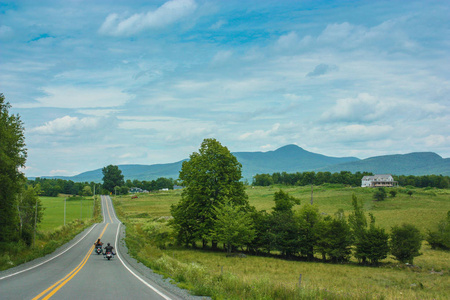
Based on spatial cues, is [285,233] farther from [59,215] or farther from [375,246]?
[59,215]

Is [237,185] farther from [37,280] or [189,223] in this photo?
[37,280]

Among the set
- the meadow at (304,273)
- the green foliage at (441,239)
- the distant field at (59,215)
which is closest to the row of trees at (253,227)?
the meadow at (304,273)

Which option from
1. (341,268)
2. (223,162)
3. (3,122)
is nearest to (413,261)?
(341,268)

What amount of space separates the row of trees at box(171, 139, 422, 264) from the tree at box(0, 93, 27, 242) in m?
20.6

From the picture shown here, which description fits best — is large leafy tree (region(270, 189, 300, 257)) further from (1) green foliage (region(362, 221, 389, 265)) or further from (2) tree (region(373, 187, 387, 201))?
(2) tree (region(373, 187, 387, 201))

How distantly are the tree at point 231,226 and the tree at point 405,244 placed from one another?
17.9m

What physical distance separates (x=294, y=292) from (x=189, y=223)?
33802 millimetres

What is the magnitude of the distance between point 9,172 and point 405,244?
44.4 m

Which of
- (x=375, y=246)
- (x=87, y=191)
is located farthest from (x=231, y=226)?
(x=87, y=191)

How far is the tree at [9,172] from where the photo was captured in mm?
29436

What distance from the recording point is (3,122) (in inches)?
1193

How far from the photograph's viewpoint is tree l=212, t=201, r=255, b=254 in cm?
4216

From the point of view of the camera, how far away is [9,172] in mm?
30797

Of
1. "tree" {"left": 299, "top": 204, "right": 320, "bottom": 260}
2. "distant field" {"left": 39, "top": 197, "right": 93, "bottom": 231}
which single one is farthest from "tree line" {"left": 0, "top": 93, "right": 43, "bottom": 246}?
"tree" {"left": 299, "top": 204, "right": 320, "bottom": 260}
